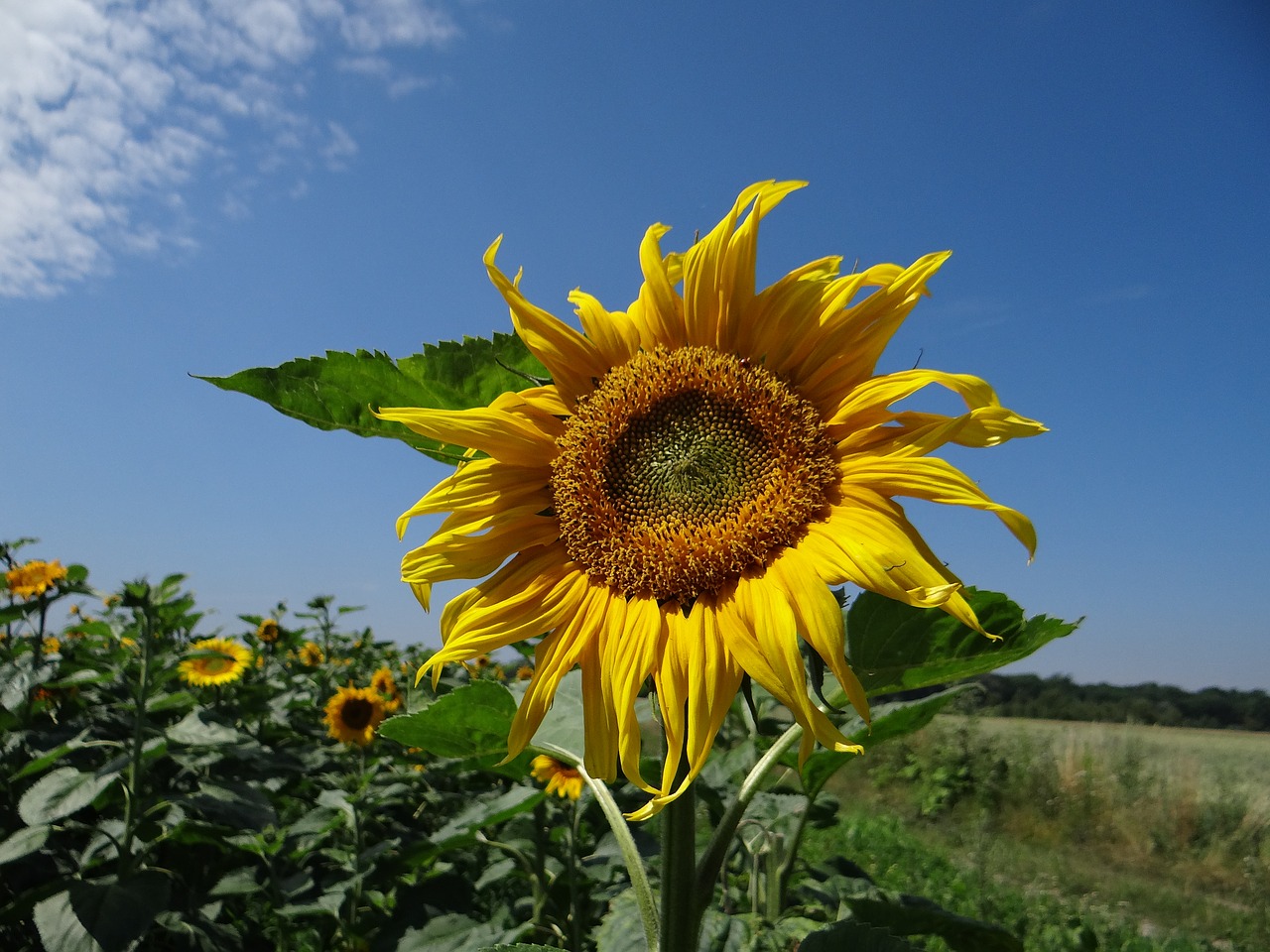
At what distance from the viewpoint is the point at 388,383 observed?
4.30 feet

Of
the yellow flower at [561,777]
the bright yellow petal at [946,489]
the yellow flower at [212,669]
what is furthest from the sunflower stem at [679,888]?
the yellow flower at [212,669]

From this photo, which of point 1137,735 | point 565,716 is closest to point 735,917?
point 565,716

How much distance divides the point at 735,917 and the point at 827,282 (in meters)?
1.23

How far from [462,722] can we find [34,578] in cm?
495

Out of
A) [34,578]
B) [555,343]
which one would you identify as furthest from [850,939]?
[34,578]

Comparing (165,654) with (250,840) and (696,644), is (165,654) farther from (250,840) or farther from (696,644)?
(696,644)

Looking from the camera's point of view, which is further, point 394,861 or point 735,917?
point 394,861

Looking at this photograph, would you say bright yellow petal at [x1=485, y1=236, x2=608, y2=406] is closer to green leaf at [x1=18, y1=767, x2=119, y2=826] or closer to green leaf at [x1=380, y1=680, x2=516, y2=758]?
green leaf at [x1=380, y1=680, x2=516, y2=758]

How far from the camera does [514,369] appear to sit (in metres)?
1.33

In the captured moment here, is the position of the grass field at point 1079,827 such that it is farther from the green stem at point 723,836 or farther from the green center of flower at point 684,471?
the green center of flower at point 684,471

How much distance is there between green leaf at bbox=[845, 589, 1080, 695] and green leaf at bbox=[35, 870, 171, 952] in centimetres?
286

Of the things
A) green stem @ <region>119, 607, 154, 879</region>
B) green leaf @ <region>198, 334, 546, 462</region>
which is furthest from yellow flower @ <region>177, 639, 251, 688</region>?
green leaf @ <region>198, 334, 546, 462</region>

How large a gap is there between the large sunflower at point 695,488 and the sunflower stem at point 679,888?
84 millimetres

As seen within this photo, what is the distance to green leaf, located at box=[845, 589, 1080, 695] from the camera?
1170 millimetres
